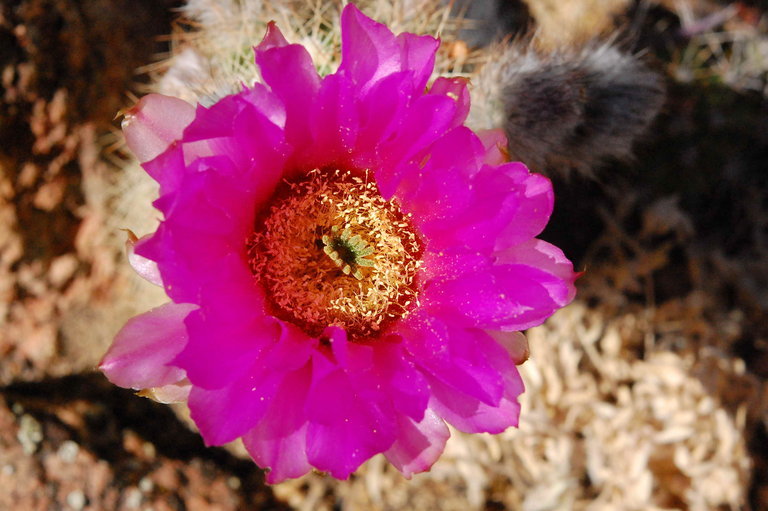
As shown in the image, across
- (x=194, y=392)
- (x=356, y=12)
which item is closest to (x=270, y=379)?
(x=194, y=392)

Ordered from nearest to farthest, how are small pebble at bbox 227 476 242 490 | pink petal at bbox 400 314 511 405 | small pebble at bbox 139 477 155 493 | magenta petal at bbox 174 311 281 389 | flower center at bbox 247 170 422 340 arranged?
magenta petal at bbox 174 311 281 389, pink petal at bbox 400 314 511 405, flower center at bbox 247 170 422 340, small pebble at bbox 139 477 155 493, small pebble at bbox 227 476 242 490

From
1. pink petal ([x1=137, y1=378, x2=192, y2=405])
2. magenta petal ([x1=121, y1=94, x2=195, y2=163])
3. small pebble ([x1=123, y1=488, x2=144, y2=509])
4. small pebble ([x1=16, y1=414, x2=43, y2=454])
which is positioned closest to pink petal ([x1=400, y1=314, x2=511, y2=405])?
pink petal ([x1=137, y1=378, x2=192, y2=405])

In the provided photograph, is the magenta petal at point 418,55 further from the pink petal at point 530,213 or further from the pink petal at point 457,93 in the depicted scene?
the pink petal at point 530,213

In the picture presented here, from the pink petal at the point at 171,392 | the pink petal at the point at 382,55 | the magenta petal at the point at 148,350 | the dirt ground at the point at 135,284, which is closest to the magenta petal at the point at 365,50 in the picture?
the pink petal at the point at 382,55

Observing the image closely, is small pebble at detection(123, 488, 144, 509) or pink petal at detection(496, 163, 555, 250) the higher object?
pink petal at detection(496, 163, 555, 250)

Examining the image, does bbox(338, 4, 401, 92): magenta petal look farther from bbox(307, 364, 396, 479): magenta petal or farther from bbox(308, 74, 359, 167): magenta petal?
bbox(307, 364, 396, 479): magenta petal

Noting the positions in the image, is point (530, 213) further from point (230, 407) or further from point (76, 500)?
point (76, 500)

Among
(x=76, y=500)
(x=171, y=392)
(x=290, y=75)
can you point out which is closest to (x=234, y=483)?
(x=76, y=500)
